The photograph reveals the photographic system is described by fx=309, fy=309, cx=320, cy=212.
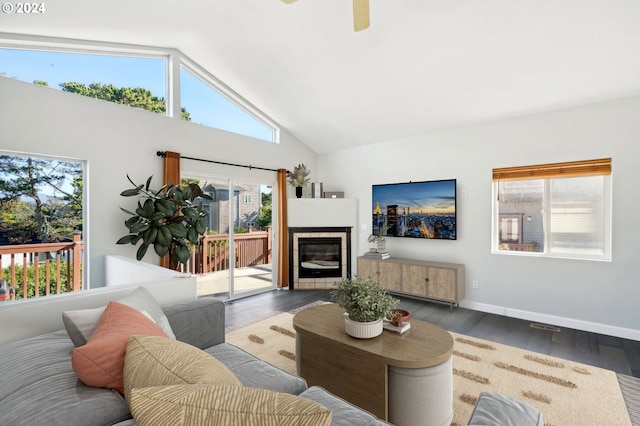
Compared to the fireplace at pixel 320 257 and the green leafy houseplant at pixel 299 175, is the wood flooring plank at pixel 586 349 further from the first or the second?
the green leafy houseplant at pixel 299 175

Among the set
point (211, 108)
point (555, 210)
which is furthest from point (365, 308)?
point (211, 108)

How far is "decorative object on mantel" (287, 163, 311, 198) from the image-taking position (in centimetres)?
557

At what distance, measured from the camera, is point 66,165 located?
339 centimetres

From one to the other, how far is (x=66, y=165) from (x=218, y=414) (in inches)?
150

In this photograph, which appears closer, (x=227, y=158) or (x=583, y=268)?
(x=583, y=268)

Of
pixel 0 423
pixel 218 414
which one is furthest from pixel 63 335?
pixel 218 414

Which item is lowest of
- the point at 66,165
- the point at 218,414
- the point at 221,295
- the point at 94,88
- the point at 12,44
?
the point at 221,295

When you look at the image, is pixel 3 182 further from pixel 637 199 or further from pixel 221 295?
pixel 637 199

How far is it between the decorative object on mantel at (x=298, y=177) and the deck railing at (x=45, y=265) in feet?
10.5

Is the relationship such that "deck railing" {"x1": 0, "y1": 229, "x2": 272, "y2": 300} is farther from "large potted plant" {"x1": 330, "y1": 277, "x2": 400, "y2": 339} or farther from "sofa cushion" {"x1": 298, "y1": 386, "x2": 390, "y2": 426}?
"sofa cushion" {"x1": 298, "y1": 386, "x2": 390, "y2": 426}

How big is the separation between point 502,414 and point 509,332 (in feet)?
9.05

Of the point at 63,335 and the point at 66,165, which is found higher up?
the point at 66,165

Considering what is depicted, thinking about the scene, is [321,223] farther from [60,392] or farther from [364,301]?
[60,392]

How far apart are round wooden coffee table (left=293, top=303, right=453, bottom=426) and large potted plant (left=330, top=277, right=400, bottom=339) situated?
0.20ft
